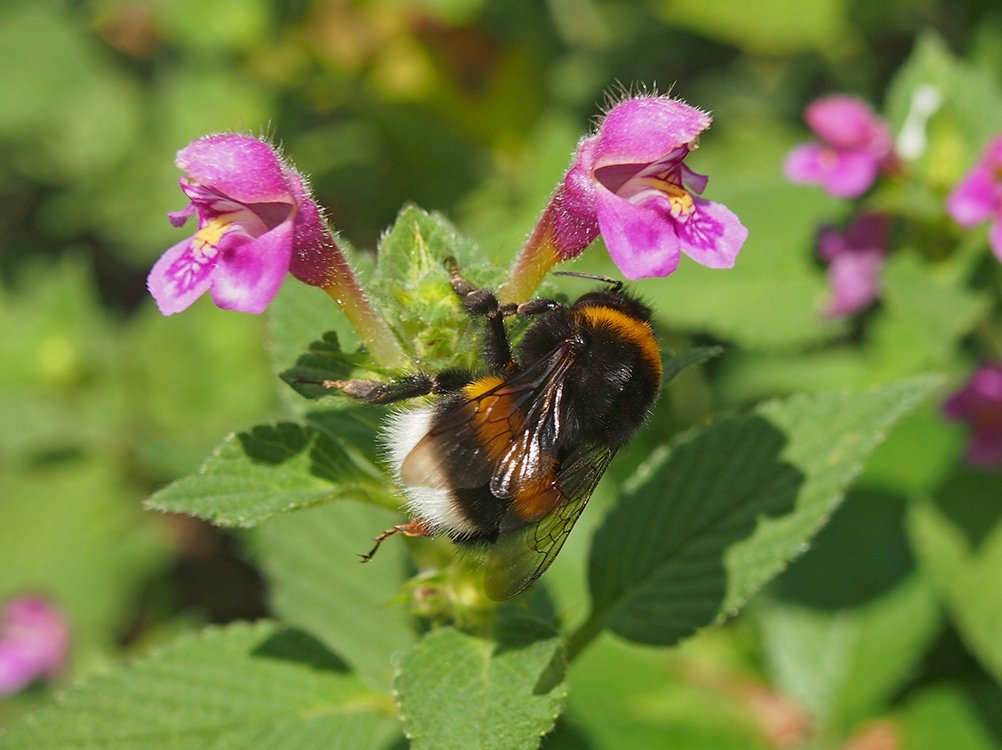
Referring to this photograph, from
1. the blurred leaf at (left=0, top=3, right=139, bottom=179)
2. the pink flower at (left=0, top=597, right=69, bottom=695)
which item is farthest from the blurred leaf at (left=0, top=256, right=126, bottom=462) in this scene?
the blurred leaf at (left=0, top=3, right=139, bottom=179)

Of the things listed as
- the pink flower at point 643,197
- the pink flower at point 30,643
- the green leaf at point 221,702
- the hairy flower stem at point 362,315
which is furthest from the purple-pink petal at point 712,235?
the pink flower at point 30,643

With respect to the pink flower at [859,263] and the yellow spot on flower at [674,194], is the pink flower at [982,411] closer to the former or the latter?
the pink flower at [859,263]

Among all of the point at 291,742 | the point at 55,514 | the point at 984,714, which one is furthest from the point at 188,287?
the point at 55,514

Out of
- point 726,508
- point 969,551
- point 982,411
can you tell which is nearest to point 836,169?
point 982,411

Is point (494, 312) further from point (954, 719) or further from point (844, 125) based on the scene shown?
point (954, 719)

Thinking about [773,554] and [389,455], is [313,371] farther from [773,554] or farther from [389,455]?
[773,554]

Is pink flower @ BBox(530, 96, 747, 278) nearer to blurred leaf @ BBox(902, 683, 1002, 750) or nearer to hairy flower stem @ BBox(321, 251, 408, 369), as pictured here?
hairy flower stem @ BBox(321, 251, 408, 369)
